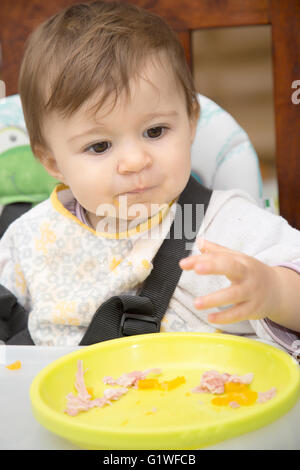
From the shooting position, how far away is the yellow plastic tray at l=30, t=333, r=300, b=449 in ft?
1.58

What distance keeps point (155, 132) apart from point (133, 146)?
2.3 inches

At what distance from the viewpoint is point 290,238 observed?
85 cm

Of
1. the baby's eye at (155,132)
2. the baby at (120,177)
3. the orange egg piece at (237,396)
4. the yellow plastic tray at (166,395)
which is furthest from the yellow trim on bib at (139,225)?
the orange egg piece at (237,396)

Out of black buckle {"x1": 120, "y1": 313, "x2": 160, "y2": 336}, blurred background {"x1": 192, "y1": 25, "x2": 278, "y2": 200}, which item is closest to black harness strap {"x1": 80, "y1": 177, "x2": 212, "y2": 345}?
black buckle {"x1": 120, "y1": 313, "x2": 160, "y2": 336}

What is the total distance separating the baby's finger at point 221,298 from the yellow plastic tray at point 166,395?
0.08 meters

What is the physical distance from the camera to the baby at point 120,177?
0.83 m

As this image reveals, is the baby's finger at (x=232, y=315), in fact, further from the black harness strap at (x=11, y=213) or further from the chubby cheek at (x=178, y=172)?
the black harness strap at (x=11, y=213)

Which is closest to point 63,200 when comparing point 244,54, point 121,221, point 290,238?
point 121,221

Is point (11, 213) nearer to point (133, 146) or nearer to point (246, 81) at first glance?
point (133, 146)

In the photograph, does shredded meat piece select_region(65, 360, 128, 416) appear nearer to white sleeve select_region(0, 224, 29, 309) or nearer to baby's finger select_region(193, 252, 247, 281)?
baby's finger select_region(193, 252, 247, 281)

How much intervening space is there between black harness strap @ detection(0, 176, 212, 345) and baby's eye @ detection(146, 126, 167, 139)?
0.13 m

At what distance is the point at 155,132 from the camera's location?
874 millimetres

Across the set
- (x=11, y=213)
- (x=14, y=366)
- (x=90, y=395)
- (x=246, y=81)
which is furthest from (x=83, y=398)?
(x=246, y=81)
